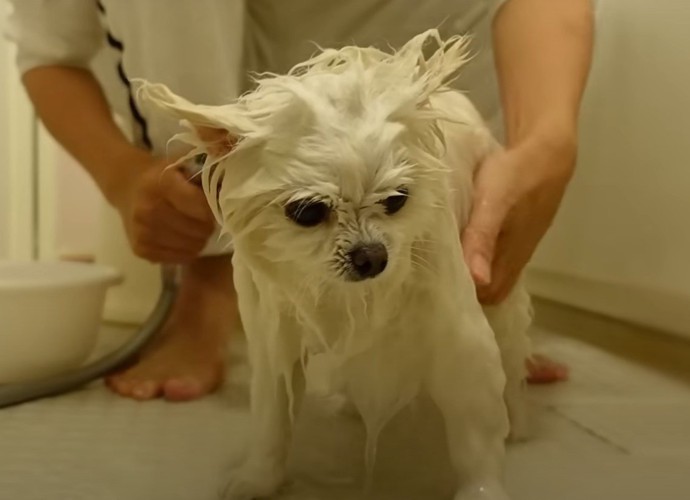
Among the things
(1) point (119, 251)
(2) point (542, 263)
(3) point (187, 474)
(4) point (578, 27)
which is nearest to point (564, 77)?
(4) point (578, 27)

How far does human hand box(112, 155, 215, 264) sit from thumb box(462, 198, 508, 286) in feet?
0.70

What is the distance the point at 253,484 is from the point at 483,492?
0.48 ft

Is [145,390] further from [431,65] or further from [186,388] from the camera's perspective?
[431,65]

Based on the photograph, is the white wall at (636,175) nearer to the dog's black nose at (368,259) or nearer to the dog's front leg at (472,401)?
the dog's front leg at (472,401)

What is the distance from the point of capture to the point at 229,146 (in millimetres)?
470

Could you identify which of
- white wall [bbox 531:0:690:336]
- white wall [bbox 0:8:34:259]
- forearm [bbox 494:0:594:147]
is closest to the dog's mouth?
forearm [bbox 494:0:594:147]

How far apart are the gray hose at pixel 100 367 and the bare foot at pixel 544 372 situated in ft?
1.26

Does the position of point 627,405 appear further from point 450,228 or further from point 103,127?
point 103,127

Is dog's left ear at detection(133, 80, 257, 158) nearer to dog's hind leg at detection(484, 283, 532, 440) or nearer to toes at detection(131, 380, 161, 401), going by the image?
dog's hind leg at detection(484, 283, 532, 440)

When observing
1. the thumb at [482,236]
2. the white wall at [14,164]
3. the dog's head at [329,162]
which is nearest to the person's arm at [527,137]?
the thumb at [482,236]

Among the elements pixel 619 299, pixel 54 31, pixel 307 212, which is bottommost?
pixel 619 299

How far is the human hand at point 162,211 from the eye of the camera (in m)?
0.70

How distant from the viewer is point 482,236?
0.58 meters

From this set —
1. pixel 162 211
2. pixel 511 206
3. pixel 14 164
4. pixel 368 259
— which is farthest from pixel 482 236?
pixel 14 164
